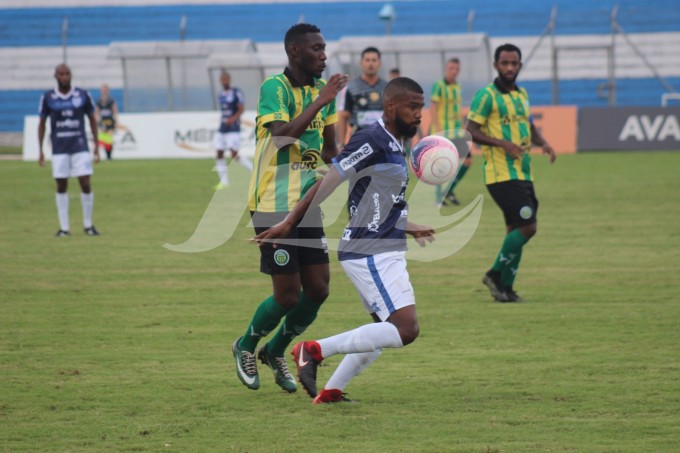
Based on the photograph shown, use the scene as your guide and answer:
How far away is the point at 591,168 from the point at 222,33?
2278cm

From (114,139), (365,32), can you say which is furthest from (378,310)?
(365,32)

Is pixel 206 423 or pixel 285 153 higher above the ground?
pixel 285 153

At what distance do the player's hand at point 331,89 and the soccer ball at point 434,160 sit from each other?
0.64 m

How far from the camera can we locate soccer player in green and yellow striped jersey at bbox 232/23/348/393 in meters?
6.93

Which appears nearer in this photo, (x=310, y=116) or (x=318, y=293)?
(x=310, y=116)

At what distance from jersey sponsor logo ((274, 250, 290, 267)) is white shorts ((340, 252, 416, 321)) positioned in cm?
62

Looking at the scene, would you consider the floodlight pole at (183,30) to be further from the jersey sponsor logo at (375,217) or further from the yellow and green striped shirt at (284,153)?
the jersey sponsor logo at (375,217)

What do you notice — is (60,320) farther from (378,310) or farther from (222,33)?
(222,33)

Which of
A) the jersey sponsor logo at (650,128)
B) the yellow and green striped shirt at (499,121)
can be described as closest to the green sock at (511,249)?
the yellow and green striped shirt at (499,121)

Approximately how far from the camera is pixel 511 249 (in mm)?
10461

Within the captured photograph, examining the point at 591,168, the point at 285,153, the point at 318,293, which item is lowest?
the point at 591,168

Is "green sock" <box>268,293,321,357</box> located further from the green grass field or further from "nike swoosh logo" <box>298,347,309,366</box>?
"nike swoosh logo" <box>298,347,309,366</box>

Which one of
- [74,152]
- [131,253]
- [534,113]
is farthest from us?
[534,113]

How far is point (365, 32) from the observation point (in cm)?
4472
